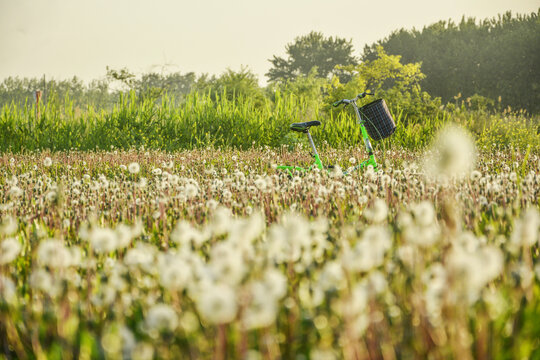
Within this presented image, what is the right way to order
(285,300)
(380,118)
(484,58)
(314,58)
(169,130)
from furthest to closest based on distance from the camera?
(314,58), (484,58), (169,130), (380,118), (285,300)

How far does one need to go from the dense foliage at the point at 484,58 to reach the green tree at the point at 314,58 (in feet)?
74.6

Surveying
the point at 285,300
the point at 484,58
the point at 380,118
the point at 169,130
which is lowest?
the point at 285,300

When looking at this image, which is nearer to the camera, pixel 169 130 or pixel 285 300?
pixel 285 300

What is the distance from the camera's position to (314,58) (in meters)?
69.0

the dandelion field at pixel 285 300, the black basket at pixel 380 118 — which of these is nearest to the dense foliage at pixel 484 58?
the black basket at pixel 380 118

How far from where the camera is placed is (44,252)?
1437 millimetres

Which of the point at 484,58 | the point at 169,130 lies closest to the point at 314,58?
the point at 484,58

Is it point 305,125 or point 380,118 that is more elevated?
point 380,118

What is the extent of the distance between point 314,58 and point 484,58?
33.7m

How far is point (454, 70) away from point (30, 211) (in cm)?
4233

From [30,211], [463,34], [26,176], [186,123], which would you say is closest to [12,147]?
[186,123]

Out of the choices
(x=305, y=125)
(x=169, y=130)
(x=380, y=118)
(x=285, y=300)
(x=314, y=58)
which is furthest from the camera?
(x=314, y=58)

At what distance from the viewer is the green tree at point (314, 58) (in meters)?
68.2

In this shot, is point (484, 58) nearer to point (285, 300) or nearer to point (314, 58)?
point (314, 58)
